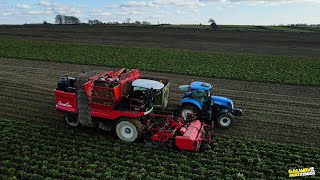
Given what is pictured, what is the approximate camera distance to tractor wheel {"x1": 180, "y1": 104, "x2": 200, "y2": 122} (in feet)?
43.4

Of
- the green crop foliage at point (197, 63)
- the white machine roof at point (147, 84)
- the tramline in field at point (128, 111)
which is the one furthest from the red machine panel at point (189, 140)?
the green crop foliage at point (197, 63)

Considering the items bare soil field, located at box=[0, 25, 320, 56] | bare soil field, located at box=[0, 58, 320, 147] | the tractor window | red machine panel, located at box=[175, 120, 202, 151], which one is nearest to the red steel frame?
bare soil field, located at box=[0, 58, 320, 147]

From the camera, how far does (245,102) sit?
18.1m

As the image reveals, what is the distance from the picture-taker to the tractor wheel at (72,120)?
1302 cm

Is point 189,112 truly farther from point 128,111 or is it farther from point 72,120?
point 72,120

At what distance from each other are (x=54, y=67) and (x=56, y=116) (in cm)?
1313

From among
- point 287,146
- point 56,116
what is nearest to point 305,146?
point 287,146

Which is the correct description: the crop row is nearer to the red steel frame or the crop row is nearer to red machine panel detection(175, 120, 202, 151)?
red machine panel detection(175, 120, 202, 151)

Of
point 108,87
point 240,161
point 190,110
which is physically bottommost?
point 240,161

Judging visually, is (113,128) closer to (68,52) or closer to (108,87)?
(108,87)

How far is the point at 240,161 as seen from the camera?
10961 millimetres

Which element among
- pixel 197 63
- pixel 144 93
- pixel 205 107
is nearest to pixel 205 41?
pixel 197 63

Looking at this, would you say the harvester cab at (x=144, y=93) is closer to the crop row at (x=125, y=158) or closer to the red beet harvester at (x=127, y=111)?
the red beet harvester at (x=127, y=111)

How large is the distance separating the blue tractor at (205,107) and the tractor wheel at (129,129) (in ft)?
8.55
